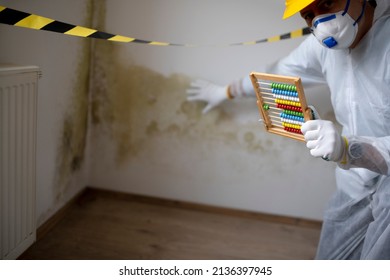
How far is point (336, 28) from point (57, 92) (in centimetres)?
118

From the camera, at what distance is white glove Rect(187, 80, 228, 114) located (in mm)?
2072

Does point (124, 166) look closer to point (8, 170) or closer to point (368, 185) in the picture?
point (8, 170)

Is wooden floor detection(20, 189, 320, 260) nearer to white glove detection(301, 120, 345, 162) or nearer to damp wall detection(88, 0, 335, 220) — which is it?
damp wall detection(88, 0, 335, 220)

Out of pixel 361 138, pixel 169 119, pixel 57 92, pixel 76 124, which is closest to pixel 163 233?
pixel 169 119

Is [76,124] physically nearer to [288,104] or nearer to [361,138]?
[288,104]

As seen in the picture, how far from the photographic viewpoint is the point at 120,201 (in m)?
2.38

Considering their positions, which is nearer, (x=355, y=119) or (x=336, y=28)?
(x=336, y=28)

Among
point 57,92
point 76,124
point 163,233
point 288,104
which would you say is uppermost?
point 288,104

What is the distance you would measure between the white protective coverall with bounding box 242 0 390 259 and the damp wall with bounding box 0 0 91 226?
0.97 meters

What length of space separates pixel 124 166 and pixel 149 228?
0.40m

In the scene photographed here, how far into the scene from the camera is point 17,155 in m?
1.43

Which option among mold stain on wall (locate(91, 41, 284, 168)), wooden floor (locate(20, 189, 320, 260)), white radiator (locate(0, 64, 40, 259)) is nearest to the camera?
white radiator (locate(0, 64, 40, 259))

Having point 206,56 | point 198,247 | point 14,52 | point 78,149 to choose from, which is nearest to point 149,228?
point 198,247

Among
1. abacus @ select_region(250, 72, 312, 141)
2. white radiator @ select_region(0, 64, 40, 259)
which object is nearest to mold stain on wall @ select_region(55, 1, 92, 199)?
white radiator @ select_region(0, 64, 40, 259)
